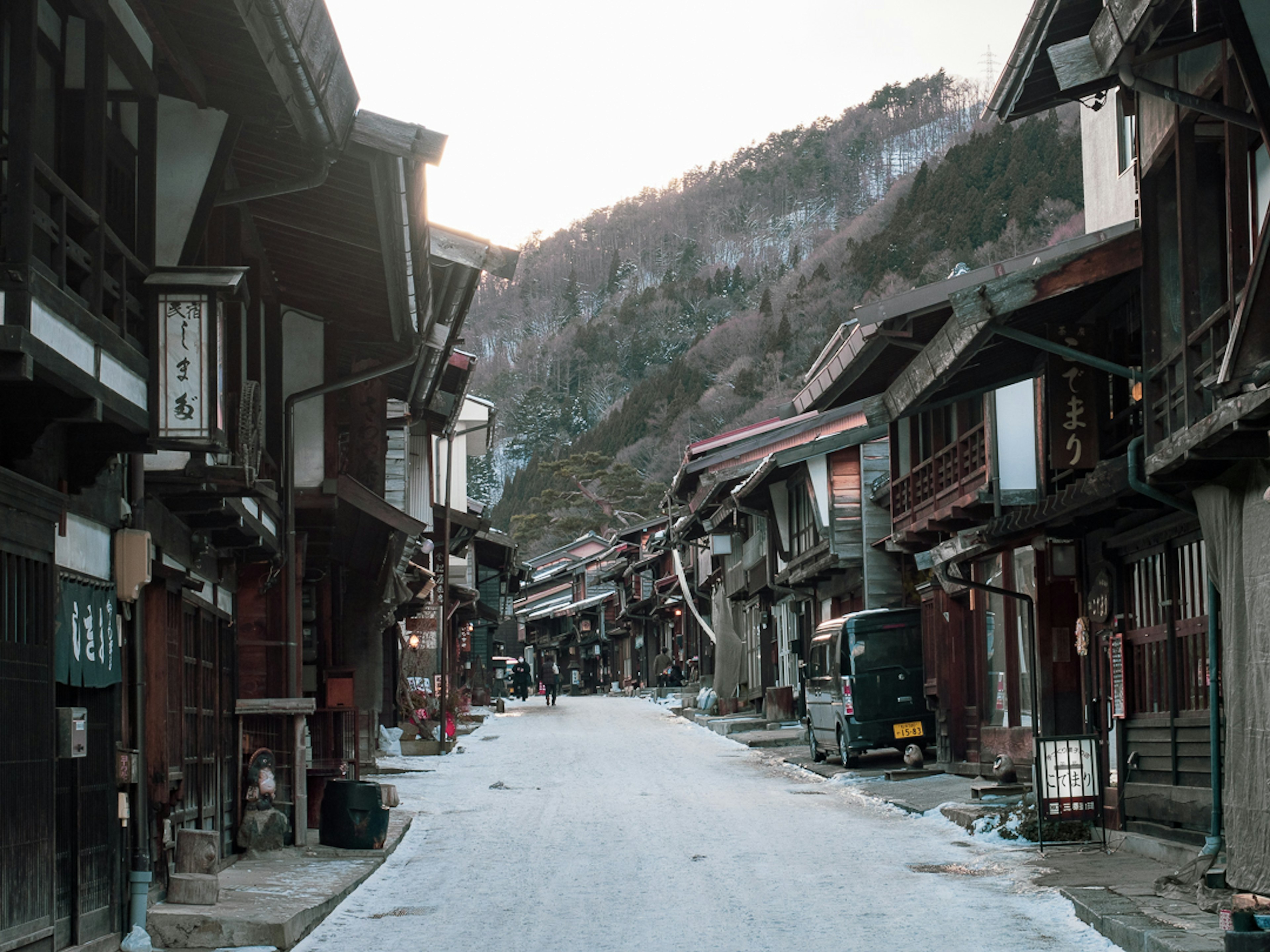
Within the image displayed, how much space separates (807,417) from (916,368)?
27.2 meters

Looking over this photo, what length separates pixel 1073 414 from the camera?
1460cm

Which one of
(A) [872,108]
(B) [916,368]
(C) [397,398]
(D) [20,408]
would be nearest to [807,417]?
(C) [397,398]

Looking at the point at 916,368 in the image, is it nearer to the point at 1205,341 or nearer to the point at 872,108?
the point at 1205,341

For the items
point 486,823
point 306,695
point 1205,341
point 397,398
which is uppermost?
point 397,398

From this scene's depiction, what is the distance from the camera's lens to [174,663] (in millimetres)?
12195

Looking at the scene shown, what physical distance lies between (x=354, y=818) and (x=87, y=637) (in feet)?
20.3

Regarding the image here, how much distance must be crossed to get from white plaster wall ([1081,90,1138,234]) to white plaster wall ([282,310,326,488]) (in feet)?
31.2

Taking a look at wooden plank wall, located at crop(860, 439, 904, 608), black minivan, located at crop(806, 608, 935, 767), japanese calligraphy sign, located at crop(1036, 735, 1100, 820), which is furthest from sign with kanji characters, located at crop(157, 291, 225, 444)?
wooden plank wall, located at crop(860, 439, 904, 608)

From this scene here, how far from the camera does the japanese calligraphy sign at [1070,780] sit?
14.2 m

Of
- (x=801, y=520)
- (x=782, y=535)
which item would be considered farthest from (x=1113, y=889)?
(x=782, y=535)

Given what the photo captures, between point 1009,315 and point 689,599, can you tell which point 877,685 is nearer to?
point 1009,315

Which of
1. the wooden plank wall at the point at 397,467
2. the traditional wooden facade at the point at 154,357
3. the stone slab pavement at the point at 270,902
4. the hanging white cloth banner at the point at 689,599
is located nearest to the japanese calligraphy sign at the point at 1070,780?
the stone slab pavement at the point at 270,902

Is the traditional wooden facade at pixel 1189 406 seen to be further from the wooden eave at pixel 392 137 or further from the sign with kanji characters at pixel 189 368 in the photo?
the sign with kanji characters at pixel 189 368

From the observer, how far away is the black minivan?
24.7 meters
